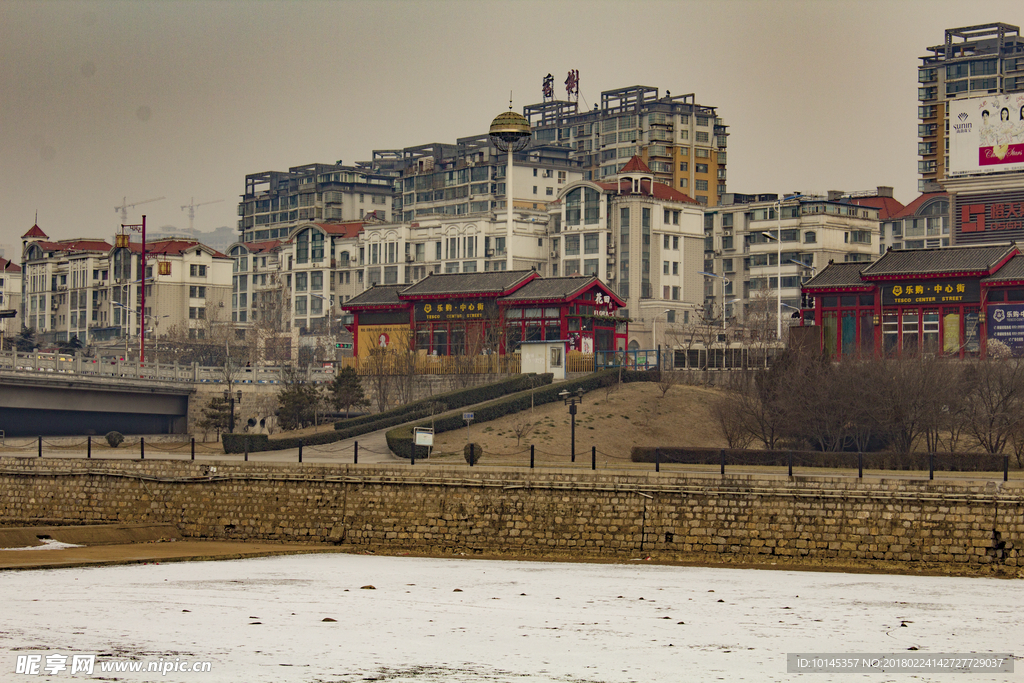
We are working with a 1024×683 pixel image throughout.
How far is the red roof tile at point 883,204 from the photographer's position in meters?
135

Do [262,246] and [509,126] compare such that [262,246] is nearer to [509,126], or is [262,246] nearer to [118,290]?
[118,290]

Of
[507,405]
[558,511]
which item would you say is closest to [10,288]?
[507,405]

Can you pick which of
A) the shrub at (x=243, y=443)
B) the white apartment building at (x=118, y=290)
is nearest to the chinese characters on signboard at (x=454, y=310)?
the shrub at (x=243, y=443)

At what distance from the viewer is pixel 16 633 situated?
19578 millimetres

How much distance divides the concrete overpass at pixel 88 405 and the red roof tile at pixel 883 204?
90075 millimetres

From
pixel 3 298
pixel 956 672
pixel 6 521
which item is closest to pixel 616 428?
pixel 6 521

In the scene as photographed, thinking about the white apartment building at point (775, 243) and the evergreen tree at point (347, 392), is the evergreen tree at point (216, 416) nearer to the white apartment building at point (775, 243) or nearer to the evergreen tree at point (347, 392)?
the evergreen tree at point (347, 392)

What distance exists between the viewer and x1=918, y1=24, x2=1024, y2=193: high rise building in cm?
15412

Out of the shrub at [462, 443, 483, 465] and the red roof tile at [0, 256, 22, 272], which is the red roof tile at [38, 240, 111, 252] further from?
the shrub at [462, 443, 483, 465]

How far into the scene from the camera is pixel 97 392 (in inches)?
2539

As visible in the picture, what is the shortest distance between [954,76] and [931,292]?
4259 inches

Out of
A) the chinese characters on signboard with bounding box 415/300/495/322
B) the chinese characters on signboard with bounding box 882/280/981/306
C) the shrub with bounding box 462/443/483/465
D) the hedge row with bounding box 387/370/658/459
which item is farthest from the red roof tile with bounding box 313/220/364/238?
the shrub with bounding box 462/443/483/465

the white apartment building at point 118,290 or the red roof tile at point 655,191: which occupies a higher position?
the red roof tile at point 655,191

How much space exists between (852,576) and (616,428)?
86.1 ft
